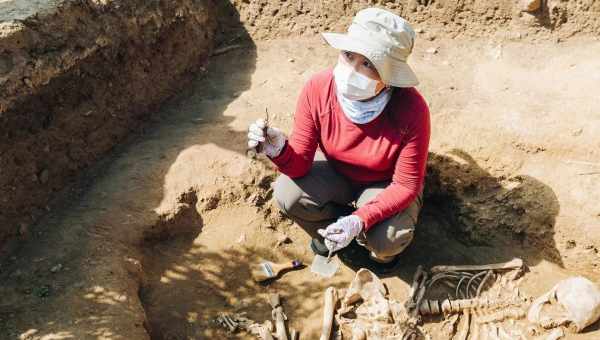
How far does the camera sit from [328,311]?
10.9ft

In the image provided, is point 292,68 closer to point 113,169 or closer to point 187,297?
point 113,169

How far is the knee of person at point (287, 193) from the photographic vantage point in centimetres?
350

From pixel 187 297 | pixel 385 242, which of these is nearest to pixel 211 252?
pixel 187 297

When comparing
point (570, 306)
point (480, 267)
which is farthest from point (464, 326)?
point (570, 306)

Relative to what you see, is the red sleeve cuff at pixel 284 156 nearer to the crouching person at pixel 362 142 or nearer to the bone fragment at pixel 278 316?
the crouching person at pixel 362 142

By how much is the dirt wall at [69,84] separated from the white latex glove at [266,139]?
1663 millimetres

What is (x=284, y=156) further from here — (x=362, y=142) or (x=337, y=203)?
(x=337, y=203)

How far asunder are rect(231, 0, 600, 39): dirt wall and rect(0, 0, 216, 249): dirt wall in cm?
111

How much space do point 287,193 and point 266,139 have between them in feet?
1.81

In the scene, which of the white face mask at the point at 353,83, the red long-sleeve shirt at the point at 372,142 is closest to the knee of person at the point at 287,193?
the red long-sleeve shirt at the point at 372,142

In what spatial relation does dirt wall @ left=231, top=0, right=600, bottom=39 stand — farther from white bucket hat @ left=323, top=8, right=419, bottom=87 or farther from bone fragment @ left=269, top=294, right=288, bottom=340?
bone fragment @ left=269, top=294, right=288, bottom=340

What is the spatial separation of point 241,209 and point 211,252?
16.3 inches

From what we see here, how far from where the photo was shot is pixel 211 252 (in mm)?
3816

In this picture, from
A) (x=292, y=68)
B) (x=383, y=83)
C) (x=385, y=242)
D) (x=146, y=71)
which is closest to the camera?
(x=383, y=83)
